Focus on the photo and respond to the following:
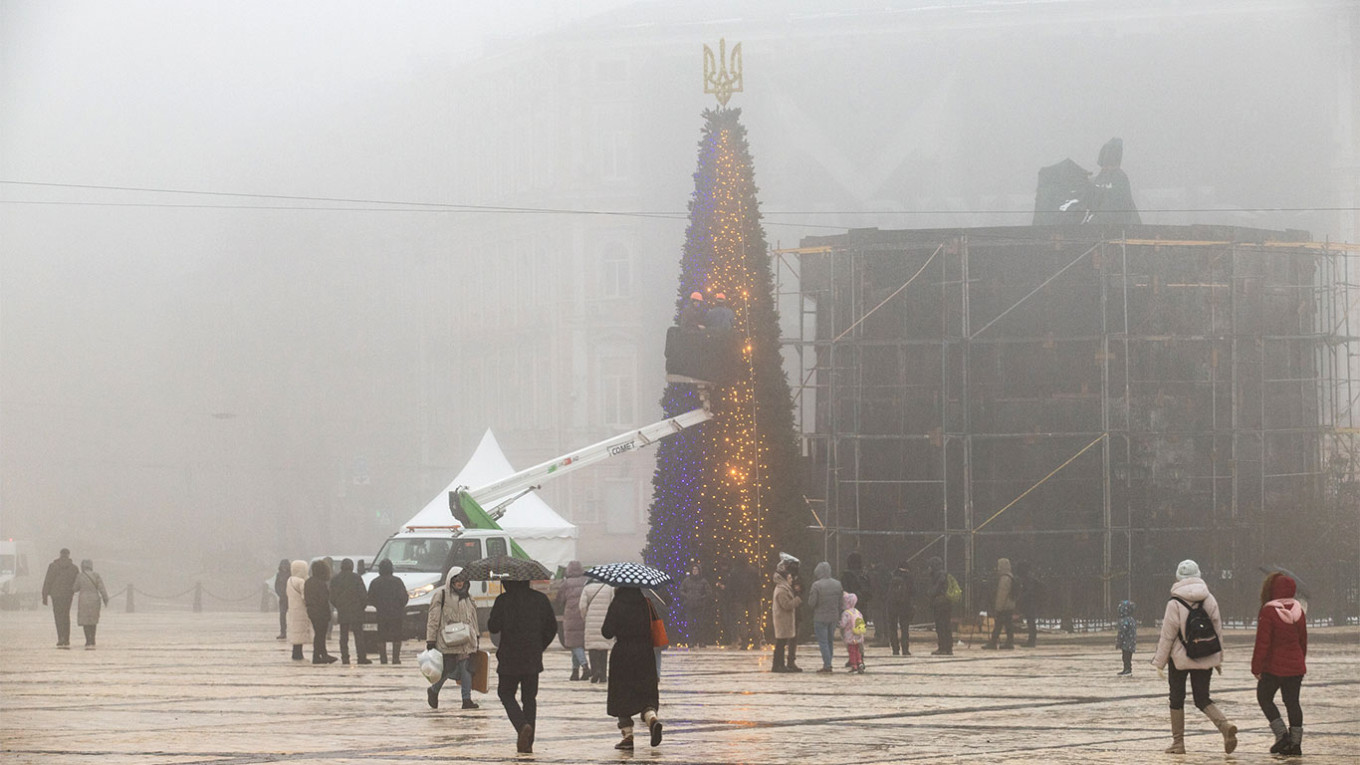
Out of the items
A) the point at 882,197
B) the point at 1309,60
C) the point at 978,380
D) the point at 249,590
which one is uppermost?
the point at 1309,60

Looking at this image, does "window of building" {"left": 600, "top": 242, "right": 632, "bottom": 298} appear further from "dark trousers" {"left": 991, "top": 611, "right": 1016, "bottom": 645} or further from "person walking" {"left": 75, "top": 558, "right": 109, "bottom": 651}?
"dark trousers" {"left": 991, "top": 611, "right": 1016, "bottom": 645}

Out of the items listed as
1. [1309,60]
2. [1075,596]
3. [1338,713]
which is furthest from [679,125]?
[1338,713]

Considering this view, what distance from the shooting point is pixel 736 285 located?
90.1 ft

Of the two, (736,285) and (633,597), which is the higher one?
(736,285)

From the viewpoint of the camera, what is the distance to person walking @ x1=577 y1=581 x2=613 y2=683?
1916 cm

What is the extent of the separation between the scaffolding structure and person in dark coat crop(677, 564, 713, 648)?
16.6ft

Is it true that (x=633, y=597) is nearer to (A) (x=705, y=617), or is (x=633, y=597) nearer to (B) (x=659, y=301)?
(A) (x=705, y=617)

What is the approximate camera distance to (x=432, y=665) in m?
16.2

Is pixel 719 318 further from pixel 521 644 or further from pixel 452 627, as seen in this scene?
pixel 521 644

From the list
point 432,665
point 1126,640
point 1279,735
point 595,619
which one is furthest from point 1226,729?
point 1126,640

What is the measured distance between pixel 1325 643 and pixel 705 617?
997cm

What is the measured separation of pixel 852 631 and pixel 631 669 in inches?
352

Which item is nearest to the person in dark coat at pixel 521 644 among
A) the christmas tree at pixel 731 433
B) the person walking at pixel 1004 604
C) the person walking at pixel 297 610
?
the person walking at pixel 297 610

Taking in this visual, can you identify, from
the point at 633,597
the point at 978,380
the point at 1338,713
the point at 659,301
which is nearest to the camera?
the point at 633,597
